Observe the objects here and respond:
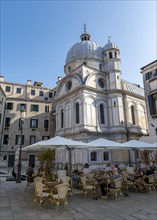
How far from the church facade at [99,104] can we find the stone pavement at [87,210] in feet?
45.1

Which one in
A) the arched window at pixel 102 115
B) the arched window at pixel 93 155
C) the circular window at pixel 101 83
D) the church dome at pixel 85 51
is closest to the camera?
the arched window at pixel 93 155

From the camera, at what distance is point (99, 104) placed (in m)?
24.4

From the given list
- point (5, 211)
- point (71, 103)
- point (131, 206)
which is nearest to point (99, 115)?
point (71, 103)

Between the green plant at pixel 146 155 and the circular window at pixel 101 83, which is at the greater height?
the circular window at pixel 101 83

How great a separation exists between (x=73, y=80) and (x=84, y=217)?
2205 centimetres

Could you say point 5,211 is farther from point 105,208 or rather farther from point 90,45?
point 90,45

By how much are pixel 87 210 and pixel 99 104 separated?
18.7m

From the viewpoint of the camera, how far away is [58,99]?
1108 inches

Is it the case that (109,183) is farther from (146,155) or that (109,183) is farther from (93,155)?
(146,155)

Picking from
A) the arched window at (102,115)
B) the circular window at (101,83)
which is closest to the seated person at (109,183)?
the arched window at (102,115)

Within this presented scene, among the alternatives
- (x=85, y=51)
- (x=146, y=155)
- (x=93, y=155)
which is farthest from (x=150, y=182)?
(x=85, y=51)

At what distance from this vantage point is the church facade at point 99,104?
75.2 ft

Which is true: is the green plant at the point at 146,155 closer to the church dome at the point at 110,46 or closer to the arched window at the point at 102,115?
the arched window at the point at 102,115

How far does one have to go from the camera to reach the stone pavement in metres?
5.71
